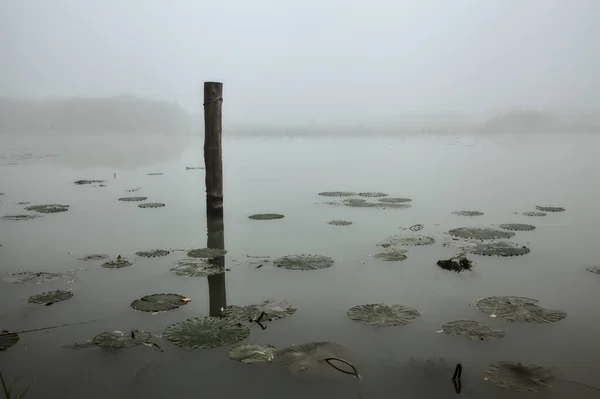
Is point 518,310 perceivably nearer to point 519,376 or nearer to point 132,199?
point 519,376

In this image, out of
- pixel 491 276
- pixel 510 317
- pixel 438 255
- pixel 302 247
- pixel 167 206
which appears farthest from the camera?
pixel 167 206

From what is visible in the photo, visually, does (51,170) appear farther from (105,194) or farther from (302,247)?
(302,247)

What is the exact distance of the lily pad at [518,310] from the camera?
258 centimetres

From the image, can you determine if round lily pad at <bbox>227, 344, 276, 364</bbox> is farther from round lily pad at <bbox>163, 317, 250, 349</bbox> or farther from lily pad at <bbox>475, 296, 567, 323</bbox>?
lily pad at <bbox>475, 296, 567, 323</bbox>

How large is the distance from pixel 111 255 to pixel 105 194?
155 inches

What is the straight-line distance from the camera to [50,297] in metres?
2.90

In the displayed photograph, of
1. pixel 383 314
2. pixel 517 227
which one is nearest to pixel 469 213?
pixel 517 227

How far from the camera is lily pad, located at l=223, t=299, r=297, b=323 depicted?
2590 millimetres

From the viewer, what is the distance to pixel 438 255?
3.88 meters

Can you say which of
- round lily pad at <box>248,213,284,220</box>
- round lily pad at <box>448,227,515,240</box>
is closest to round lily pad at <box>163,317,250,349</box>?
round lily pad at <box>448,227,515,240</box>

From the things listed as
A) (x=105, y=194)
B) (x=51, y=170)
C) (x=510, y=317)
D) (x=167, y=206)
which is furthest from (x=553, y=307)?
(x=51, y=170)

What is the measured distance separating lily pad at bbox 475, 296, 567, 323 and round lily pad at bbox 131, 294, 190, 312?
5.78 feet

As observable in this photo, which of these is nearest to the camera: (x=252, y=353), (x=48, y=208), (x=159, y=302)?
(x=252, y=353)

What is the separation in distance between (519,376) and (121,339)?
1.83m
